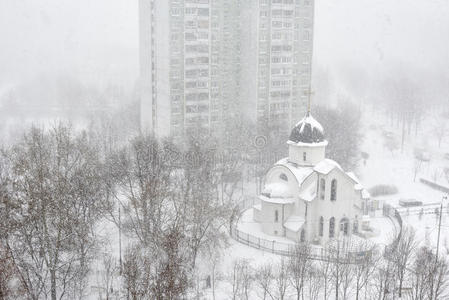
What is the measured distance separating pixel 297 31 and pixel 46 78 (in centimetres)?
5351

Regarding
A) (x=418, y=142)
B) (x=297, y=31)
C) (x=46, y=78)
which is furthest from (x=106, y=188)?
(x=46, y=78)

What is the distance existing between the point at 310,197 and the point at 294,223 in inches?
79.0

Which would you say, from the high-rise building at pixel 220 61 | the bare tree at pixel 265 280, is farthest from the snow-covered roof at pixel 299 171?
the high-rise building at pixel 220 61

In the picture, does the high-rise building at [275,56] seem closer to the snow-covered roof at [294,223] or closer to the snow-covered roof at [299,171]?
the snow-covered roof at [299,171]

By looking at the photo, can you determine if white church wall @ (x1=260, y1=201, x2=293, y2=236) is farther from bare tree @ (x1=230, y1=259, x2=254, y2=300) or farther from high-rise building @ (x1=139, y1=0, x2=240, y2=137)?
high-rise building @ (x1=139, y1=0, x2=240, y2=137)

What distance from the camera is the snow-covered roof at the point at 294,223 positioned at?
3258cm

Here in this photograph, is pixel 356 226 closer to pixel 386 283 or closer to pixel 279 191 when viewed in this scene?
pixel 279 191

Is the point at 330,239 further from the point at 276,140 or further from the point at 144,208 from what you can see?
the point at 276,140

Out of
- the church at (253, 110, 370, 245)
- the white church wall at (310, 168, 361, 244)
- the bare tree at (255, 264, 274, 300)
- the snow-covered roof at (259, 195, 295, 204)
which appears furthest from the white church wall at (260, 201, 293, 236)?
the bare tree at (255, 264, 274, 300)

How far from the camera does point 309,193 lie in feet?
107

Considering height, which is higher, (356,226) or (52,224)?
(52,224)

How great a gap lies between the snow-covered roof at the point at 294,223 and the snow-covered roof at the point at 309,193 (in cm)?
150

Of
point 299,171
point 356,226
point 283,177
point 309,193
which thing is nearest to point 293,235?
point 309,193

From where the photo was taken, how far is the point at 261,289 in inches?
1034
